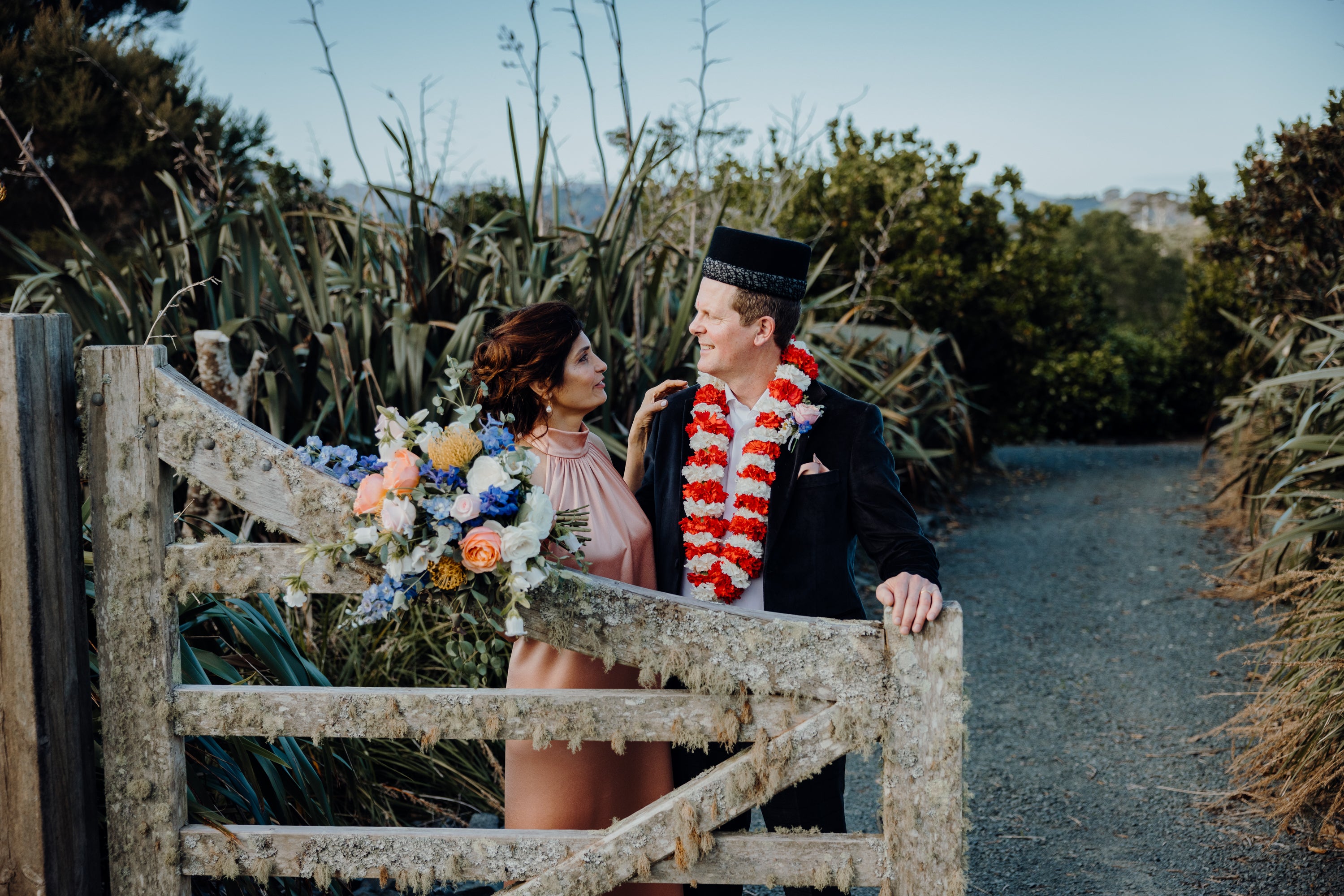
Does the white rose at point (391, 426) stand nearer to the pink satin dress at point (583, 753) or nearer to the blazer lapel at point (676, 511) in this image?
the pink satin dress at point (583, 753)

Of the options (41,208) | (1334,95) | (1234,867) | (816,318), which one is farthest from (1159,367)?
(41,208)

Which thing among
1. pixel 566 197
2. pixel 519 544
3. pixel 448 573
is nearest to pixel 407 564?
pixel 448 573

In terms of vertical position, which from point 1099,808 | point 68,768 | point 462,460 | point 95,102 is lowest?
point 1099,808

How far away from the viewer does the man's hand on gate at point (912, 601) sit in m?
1.61

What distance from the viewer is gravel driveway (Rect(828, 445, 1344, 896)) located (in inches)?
116

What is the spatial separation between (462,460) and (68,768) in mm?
960

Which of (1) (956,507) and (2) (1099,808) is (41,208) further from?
(2) (1099,808)

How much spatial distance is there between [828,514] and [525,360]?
0.77 meters

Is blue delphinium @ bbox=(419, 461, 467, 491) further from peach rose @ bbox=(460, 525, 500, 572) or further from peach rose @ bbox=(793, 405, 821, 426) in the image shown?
peach rose @ bbox=(793, 405, 821, 426)

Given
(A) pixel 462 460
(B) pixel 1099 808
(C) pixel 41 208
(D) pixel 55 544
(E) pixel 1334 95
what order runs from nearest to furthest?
(A) pixel 462 460 < (D) pixel 55 544 < (B) pixel 1099 808 < (E) pixel 1334 95 < (C) pixel 41 208

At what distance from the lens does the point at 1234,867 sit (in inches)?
114

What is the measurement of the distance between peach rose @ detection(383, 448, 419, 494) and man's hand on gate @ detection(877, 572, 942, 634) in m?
0.78

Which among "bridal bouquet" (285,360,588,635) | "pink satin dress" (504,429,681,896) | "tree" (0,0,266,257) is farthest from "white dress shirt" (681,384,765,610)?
"tree" (0,0,266,257)

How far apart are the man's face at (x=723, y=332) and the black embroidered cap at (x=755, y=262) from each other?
0.03m
